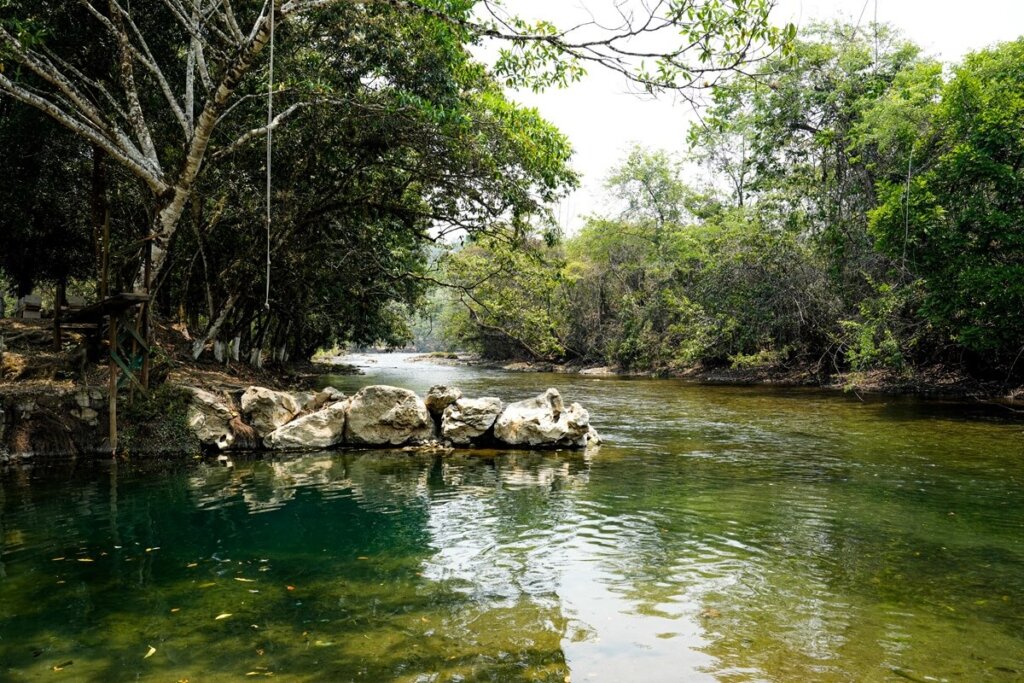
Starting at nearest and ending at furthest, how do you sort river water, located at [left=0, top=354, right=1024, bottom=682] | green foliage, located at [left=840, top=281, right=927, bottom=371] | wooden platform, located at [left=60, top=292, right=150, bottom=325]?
river water, located at [left=0, top=354, right=1024, bottom=682], wooden platform, located at [left=60, top=292, right=150, bottom=325], green foliage, located at [left=840, top=281, right=927, bottom=371]

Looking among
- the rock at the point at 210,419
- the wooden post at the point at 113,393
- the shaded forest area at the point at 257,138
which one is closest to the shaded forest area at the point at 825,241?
the shaded forest area at the point at 257,138

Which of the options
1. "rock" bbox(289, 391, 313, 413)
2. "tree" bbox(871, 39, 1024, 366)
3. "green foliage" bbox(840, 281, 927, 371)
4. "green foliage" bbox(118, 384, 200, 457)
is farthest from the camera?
"green foliage" bbox(840, 281, 927, 371)

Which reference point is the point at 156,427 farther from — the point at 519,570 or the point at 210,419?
the point at 519,570

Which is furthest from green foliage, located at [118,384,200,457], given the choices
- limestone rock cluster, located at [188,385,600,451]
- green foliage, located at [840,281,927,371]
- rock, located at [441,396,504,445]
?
green foliage, located at [840,281,927,371]

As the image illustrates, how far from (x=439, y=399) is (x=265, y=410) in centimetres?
377

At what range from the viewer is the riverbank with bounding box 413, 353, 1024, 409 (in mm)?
22719

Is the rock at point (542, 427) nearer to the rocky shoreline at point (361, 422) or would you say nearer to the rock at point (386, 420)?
the rocky shoreline at point (361, 422)

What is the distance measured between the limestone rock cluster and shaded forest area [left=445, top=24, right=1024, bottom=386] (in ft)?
13.2

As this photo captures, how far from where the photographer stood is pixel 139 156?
12.3 m

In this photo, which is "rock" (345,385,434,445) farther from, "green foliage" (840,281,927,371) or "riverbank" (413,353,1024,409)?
"riverbank" (413,353,1024,409)

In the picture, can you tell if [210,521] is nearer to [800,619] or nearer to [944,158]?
[800,619]

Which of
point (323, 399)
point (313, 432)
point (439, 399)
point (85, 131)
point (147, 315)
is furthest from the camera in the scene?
point (323, 399)

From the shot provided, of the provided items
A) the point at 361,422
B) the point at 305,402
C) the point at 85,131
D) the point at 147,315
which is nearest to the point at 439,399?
the point at 361,422

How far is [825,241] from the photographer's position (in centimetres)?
2723
